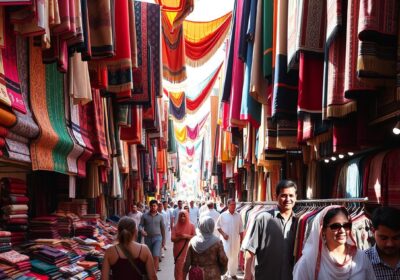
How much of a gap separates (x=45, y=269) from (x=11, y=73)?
1.52 m

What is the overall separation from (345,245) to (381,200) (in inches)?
25.4

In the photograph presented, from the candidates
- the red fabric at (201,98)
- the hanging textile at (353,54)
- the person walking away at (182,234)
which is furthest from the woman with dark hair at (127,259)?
the red fabric at (201,98)

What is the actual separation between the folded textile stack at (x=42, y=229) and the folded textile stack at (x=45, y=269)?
0.94m

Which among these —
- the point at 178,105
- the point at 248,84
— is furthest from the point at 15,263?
the point at 178,105

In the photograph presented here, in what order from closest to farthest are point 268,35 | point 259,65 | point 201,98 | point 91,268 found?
point 91,268, point 268,35, point 259,65, point 201,98

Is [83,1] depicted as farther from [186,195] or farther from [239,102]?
[186,195]

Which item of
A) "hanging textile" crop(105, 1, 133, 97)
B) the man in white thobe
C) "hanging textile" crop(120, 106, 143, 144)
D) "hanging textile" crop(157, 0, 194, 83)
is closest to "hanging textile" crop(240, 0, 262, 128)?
"hanging textile" crop(105, 1, 133, 97)

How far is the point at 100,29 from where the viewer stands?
3848mm

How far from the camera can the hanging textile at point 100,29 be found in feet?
12.6

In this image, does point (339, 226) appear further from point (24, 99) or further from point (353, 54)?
point (24, 99)

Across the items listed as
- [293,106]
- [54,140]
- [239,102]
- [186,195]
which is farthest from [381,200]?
[186,195]

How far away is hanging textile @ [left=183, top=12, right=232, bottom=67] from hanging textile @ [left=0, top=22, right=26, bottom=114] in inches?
239

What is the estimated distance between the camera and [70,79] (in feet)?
13.7

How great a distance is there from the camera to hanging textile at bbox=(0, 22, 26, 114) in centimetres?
297
